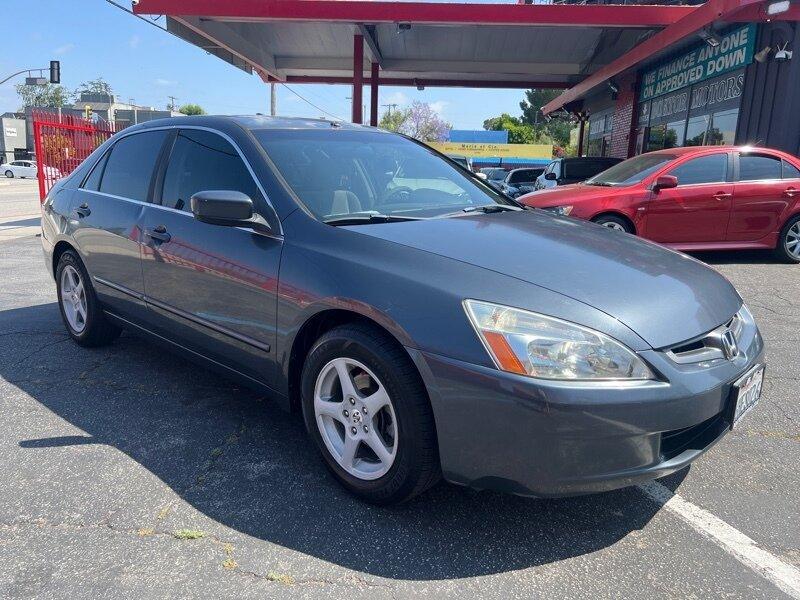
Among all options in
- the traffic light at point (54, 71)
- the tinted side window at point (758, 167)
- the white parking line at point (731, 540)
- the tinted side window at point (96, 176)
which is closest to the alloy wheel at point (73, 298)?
the tinted side window at point (96, 176)

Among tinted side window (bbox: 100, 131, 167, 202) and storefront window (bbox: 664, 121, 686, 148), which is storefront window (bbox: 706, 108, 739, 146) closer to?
storefront window (bbox: 664, 121, 686, 148)

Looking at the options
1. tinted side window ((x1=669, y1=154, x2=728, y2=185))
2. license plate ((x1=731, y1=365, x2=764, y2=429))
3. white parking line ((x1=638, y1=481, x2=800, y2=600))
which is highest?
tinted side window ((x1=669, y1=154, x2=728, y2=185))

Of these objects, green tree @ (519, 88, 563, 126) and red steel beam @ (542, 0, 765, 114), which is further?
green tree @ (519, 88, 563, 126)

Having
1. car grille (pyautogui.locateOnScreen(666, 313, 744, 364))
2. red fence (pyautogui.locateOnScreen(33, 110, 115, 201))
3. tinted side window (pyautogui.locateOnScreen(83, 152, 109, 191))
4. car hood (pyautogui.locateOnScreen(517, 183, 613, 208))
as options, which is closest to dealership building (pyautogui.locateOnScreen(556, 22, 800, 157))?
car hood (pyautogui.locateOnScreen(517, 183, 613, 208))

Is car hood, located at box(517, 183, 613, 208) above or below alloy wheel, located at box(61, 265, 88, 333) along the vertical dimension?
above

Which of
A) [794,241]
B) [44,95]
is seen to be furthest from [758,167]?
[44,95]

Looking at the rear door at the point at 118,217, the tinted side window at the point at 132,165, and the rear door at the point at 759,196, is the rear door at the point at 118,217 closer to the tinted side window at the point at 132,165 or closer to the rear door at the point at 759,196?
the tinted side window at the point at 132,165

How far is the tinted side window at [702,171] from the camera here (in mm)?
8102

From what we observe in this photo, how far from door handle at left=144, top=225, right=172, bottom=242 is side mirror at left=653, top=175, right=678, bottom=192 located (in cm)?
633

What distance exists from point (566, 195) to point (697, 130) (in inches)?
271

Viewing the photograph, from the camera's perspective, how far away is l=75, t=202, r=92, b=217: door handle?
425cm

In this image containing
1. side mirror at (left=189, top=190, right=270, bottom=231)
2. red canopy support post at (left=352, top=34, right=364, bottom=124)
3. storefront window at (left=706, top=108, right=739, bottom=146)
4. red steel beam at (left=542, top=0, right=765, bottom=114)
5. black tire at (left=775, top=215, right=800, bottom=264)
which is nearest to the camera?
side mirror at (left=189, top=190, right=270, bottom=231)

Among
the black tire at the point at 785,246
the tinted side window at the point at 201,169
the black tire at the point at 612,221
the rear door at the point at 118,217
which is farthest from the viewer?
the black tire at the point at 785,246

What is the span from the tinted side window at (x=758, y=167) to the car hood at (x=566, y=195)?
1.73 metres
